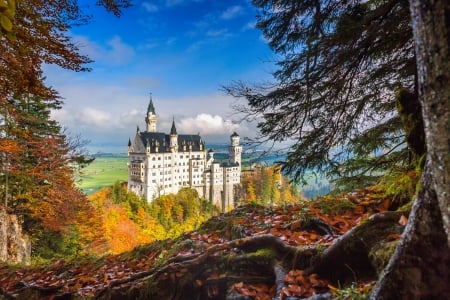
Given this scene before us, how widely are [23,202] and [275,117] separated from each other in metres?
14.7

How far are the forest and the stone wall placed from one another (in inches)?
244

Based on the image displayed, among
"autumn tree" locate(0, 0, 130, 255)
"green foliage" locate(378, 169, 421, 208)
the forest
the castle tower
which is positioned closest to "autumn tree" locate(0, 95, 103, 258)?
"autumn tree" locate(0, 0, 130, 255)

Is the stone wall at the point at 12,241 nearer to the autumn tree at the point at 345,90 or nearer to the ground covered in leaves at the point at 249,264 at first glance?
the ground covered in leaves at the point at 249,264

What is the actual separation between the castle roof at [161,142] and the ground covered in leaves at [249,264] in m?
69.8

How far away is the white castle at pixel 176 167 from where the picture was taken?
72.2 meters

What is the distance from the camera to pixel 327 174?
572cm

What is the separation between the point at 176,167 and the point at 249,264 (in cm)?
7558

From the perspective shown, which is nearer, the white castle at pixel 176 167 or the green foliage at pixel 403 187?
the green foliage at pixel 403 187

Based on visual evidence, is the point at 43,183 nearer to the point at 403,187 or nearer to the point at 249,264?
the point at 249,264

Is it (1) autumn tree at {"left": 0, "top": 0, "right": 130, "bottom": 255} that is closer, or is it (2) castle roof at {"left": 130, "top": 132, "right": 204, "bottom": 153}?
(1) autumn tree at {"left": 0, "top": 0, "right": 130, "bottom": 255}

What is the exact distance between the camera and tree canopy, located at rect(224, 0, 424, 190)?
14.8 ft

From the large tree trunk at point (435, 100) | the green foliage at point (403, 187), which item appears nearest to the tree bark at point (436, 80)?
the large tree trunk at point (435, 100)

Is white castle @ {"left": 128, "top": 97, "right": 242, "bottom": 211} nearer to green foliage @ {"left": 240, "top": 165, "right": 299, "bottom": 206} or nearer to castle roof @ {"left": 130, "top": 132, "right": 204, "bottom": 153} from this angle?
castle roof @ {"left": 130, "top": 132, "right": 204, "bottom": 153}

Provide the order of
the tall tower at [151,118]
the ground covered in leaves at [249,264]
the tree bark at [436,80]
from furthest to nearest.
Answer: the tall tower at [151,118], the ground covered in leaves at [249,264], the tree bark at [436,80]
